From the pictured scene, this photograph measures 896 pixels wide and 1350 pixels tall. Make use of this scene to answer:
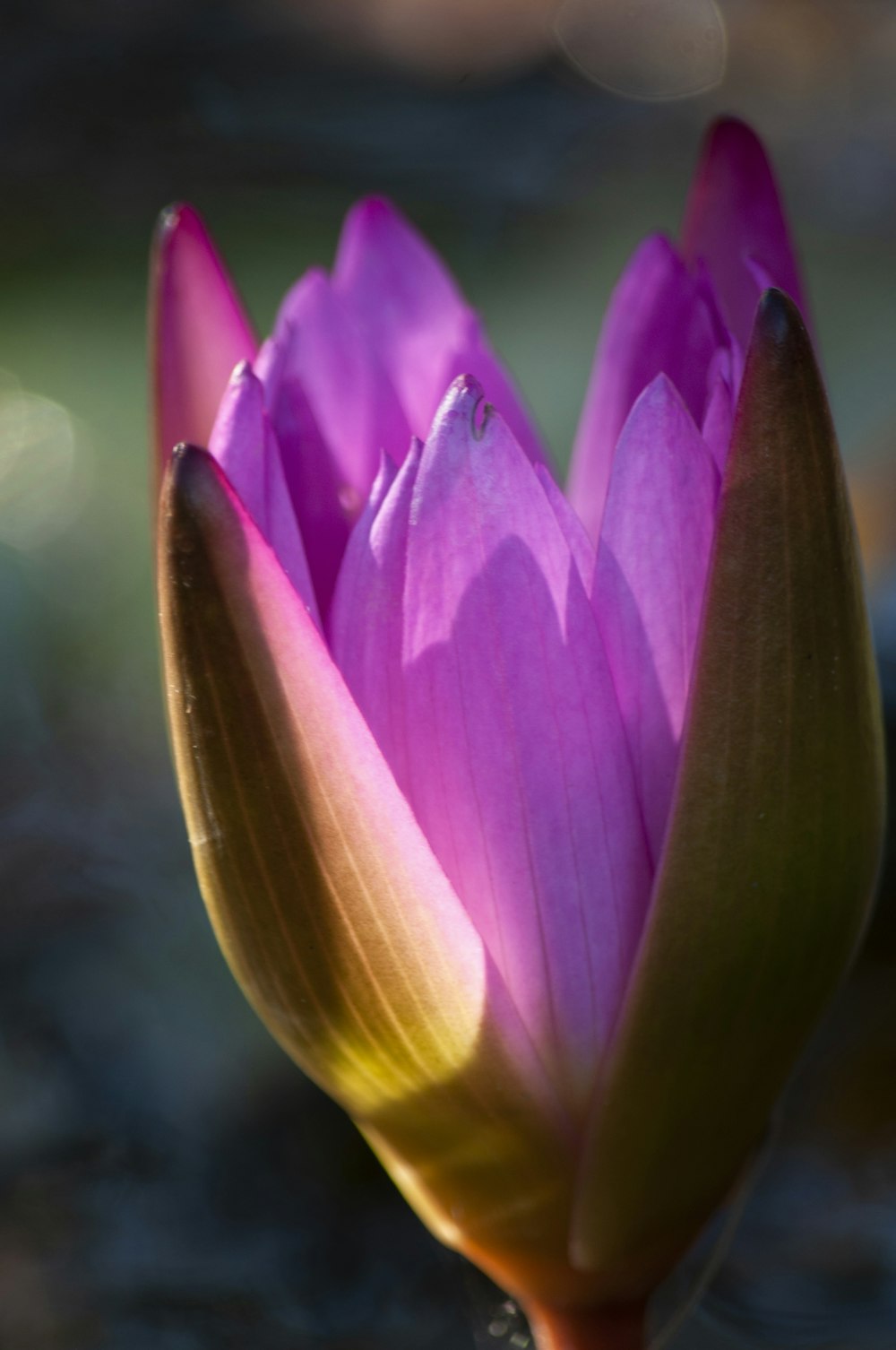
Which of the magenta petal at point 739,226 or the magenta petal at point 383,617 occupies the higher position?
the magenta petal at point 739,226

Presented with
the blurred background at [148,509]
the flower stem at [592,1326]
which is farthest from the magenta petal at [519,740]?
the blurred background at [148,509]

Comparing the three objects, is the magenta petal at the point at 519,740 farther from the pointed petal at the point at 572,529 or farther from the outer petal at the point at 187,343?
the outer petal at the point at 187,343

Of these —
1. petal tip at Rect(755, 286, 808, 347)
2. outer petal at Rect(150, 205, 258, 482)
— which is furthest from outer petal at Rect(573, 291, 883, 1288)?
outer petal at Rect(150, 205, 258, 482)

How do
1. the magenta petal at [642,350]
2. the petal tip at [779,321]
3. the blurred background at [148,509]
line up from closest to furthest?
the petal tip at [779,321], the magenta petal at [642,350], the blurred background at [148,509]

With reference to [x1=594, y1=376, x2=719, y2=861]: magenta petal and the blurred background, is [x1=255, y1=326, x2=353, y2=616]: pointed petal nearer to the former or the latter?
[x1=594, y1=376, x2=719, y2=861]: magenta petal

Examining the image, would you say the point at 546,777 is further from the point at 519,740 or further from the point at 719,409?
the point at 719,409

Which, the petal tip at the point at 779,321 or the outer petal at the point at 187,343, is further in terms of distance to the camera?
the outer petal at the point at 187,343

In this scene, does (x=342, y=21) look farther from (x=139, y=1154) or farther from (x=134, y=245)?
(x=139, y=1154)
